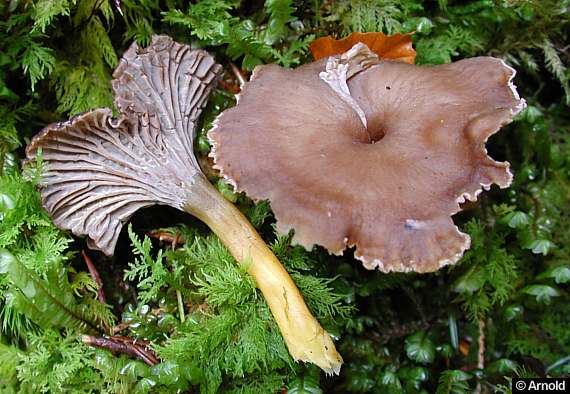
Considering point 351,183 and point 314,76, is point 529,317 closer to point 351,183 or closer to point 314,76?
point 351,183

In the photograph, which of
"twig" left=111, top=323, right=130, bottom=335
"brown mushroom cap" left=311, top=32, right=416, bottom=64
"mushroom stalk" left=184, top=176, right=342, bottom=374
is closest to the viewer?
"mushroom stalk" left=184, top=176, right=342, bottom=374

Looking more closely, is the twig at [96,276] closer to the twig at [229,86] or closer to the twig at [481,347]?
the twig at [229,86]

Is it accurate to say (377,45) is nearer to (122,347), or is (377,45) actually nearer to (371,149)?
(371,149)

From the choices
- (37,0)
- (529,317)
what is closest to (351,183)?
(529,317)

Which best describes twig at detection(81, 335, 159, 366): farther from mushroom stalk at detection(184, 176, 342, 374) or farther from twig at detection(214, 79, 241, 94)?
twig at detection(214, 79, 241, 94)

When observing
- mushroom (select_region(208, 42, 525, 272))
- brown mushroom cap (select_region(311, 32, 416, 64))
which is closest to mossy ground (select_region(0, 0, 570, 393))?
brown mushroom cap (select_region(311, 32, 416, 64))

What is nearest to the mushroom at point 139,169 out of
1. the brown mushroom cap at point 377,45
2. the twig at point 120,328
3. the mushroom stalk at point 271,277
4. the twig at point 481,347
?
the mushroom stalk at point 271,277

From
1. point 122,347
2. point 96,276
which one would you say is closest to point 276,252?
point 122,347

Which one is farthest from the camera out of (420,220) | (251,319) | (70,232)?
(70,232)
